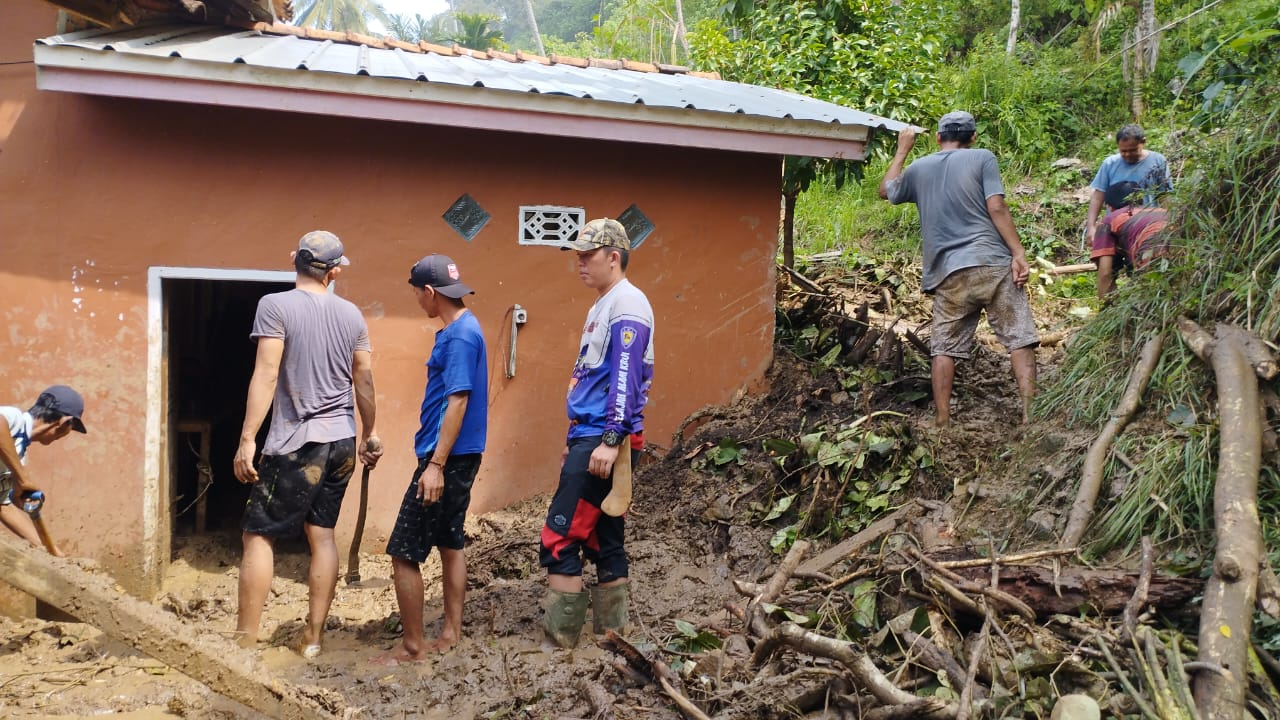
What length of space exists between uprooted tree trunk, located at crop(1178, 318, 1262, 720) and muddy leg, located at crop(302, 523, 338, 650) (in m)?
3.66

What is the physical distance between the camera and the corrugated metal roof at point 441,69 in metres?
5.29

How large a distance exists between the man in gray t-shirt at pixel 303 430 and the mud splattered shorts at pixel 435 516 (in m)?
0.38

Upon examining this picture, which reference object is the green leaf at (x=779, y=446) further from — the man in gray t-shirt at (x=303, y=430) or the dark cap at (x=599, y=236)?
the man in gray t-shirt at (x=303, y=430)

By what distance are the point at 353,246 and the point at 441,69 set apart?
4.58 ft

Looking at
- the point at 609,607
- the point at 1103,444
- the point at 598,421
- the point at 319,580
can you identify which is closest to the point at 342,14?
the point at 319,580

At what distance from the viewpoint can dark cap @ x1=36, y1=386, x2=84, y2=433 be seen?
468cm

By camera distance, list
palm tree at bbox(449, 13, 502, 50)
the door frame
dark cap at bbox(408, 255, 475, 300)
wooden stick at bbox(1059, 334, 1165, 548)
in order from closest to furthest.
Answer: wooden stick at bbox(1059, 334, 1165, 548) → dark cap at bbox(408, 255, 475, 300) → the door frame → palm tree at bbox(449, 13, 502, 50)

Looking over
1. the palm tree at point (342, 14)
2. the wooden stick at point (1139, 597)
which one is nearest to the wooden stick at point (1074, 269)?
the wooden stick at point (1139, 597)

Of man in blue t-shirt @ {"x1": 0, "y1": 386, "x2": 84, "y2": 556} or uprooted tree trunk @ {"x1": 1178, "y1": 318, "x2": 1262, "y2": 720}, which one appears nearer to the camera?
uprooted tree trunk @ {"x1": 1178, "y1": 318, "x2": 1262, "y2": 720}

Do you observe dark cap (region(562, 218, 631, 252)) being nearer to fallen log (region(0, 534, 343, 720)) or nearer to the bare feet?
the bare feet

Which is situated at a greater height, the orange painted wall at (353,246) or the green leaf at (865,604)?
the orange painted wall at (353,246)

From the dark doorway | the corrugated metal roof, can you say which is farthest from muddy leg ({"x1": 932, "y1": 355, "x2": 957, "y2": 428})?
the dark doorway

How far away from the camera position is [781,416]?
20.9 feet

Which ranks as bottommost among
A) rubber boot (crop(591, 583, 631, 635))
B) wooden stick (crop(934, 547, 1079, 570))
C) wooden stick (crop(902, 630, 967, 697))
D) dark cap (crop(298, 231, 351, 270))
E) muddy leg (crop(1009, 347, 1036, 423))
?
rubber boot (crop(591, 583, 631, 635))
